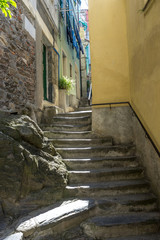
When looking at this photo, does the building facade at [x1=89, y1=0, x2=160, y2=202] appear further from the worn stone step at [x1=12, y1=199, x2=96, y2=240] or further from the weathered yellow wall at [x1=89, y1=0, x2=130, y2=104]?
the worn stone step at [x1=12, y1=199, x2=96, y2=240]

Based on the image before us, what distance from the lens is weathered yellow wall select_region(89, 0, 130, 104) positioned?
13.9ft

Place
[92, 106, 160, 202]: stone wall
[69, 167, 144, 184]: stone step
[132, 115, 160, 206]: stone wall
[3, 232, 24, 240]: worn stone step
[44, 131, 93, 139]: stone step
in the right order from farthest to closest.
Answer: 1. [44, 131, 93, 139]: stone step
2. [92, 106, 160, 202]: stone wall
3. [69, 167, 144, 184]: stone step
4. [132, 115, 160, 206]: stone wall
5. [3, 232, 24, 240]: worn stone step

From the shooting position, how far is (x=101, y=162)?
11.3ft

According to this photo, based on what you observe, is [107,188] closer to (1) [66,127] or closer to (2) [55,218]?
(2) [55,218]

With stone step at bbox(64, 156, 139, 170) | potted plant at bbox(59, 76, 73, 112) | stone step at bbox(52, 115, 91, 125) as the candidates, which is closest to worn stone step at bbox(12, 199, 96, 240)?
stone step at bbox(64, 156, 139, 170)

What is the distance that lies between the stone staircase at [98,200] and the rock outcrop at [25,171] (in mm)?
185

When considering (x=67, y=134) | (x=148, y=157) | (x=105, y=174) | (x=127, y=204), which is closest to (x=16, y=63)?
(x=67, y=134)

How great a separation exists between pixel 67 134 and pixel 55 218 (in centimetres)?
202

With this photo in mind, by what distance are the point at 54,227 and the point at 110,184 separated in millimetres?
1133

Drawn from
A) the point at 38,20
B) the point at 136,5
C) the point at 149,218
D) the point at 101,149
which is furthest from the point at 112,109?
the point at 38,20

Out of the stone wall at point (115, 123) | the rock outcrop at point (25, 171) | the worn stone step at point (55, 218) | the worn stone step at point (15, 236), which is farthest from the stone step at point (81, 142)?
the worn stone step at point (15, 236)

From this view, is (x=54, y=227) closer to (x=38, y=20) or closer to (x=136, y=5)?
(x=136, y=5)

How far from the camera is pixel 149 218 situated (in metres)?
2.52

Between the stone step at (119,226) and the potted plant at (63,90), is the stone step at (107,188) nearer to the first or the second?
the stone step at (119,226)
